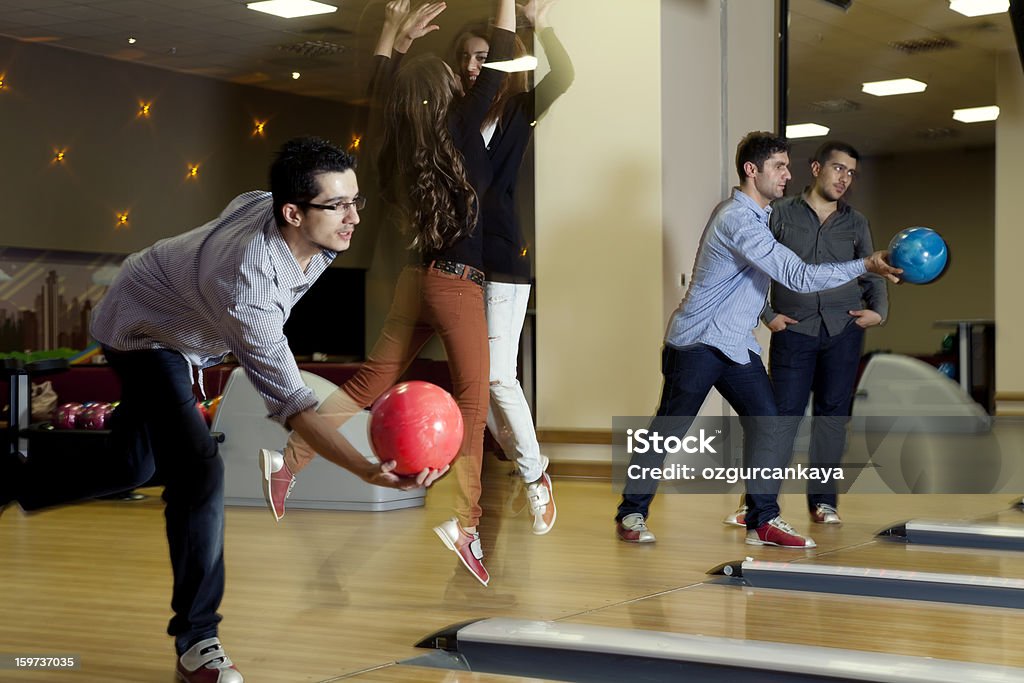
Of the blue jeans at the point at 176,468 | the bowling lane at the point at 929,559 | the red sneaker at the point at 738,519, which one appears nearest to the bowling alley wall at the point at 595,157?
the red sneaker at the point at 738,519

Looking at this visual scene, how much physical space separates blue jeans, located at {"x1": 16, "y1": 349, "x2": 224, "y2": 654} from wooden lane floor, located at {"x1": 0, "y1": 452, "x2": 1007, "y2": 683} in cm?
16

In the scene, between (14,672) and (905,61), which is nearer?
(14,672)

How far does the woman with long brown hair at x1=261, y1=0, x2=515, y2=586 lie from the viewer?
262 centimetres

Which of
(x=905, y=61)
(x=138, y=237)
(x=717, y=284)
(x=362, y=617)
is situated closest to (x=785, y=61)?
(x=905, y=61)

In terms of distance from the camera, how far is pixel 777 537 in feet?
11.0

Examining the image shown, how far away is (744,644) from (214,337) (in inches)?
38.3

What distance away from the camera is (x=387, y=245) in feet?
12.0

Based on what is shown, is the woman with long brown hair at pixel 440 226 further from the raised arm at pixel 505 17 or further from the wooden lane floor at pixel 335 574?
the wooden lane floor at pixel 335 574

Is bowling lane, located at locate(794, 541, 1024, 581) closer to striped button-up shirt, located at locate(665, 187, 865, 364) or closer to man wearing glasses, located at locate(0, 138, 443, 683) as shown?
striped button-up shirt, located at locate(665, 187, 865, 364)

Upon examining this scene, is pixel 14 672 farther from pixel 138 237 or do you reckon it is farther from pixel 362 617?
pixel 138 237

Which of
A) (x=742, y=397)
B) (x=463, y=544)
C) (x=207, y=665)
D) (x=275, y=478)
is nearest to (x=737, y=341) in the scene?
(x=742, y=397)

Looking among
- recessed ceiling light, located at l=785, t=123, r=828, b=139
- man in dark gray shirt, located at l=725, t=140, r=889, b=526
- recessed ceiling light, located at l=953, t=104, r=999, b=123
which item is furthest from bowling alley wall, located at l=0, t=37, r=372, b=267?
recessed ceiling light, located at l=953, t=104, r=999, b=123

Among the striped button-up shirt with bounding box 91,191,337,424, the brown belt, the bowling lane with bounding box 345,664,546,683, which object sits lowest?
the bowling lane with bounding box 345,664,546,683

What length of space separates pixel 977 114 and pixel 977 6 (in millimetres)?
642
